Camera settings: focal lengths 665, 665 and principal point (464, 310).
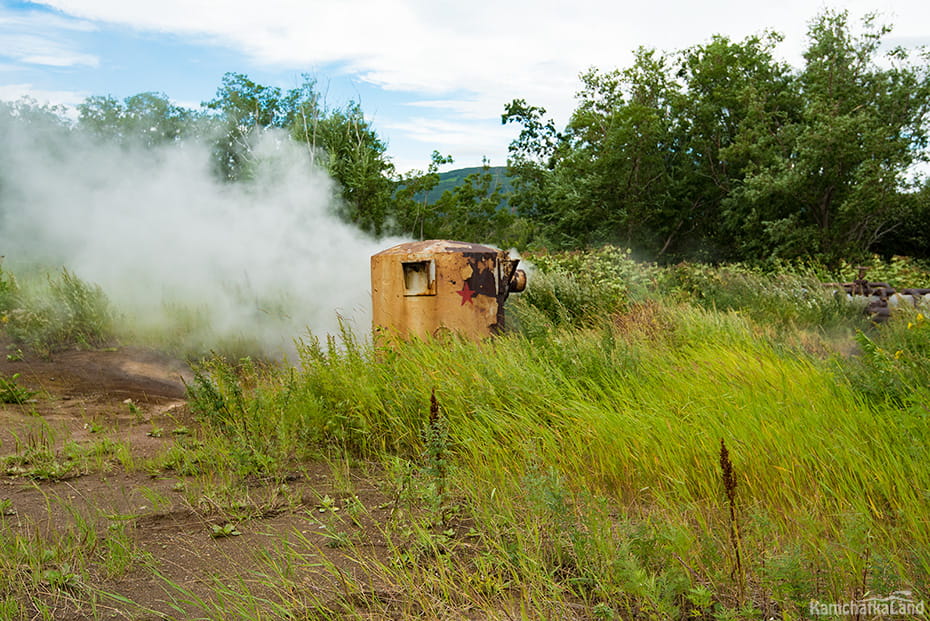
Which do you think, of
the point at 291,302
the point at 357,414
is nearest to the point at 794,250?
the point at 291,302

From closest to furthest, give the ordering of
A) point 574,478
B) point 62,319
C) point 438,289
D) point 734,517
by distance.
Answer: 1. point 734,517
2. point 574,478
3. point 438,289
4. point 62,319

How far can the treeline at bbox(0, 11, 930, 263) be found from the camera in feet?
60.9

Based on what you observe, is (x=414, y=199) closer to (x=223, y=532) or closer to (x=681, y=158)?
(x=681, y=158)

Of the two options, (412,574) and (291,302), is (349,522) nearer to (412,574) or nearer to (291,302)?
(412,574)

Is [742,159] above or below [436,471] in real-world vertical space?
above

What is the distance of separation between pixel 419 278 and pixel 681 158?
20.1 m

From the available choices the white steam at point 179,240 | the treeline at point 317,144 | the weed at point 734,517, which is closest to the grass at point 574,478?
the weed at point 734,517

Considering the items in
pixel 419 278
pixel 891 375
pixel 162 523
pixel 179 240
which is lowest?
pixel 162 523

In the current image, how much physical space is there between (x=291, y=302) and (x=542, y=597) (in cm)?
734

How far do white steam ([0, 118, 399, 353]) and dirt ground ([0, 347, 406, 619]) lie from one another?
151 inches

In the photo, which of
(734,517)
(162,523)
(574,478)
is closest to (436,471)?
(574,478)

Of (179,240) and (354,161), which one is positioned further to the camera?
(354,161)

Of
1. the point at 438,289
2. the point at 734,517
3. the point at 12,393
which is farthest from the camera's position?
the point at 438,289

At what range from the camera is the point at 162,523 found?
332cm
